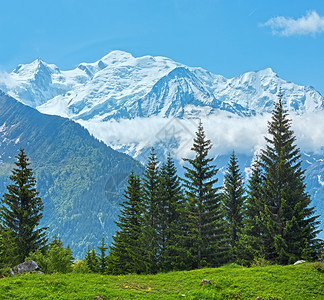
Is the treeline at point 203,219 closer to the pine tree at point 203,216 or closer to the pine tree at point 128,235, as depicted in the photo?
the pine tree at point 203,216

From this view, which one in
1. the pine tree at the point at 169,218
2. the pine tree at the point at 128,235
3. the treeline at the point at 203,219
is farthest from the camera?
the pine tree at the point at 128,235

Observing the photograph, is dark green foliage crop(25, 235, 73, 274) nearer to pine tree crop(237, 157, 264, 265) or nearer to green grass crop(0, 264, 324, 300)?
green grass crop(0, 264, 324, 300)

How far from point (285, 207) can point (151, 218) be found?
1739 cm

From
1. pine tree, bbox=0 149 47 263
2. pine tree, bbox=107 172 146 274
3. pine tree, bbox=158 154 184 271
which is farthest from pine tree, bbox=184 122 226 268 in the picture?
pine tree, bbox=0 149 47 263

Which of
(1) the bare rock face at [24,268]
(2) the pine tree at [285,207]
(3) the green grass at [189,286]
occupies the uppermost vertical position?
(2) the pine tree at [285,207]

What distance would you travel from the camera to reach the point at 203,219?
40625 mm

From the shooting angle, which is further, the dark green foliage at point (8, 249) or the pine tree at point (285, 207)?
the dark green foliage at point (8, 249)

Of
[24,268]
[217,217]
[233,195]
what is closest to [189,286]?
[24,268]

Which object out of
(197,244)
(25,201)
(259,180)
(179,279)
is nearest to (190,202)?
(197,244)

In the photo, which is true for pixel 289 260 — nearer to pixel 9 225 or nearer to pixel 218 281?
pixel 218 281

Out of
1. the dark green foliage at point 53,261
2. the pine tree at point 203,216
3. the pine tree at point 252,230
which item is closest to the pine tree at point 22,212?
the dark green foliage at point 53,261

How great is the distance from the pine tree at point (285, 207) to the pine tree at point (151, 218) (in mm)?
13557

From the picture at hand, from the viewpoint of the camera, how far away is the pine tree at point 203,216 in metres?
38.7

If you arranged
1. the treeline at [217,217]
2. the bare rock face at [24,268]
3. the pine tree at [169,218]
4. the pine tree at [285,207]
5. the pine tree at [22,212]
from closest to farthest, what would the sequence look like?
1. the bare rock face at [24,268]
2. the pine tree at [285,207]
3. the treeline at [217,217]
4. the pine tree at [169,218]
5. the pine tree at [22,212]
